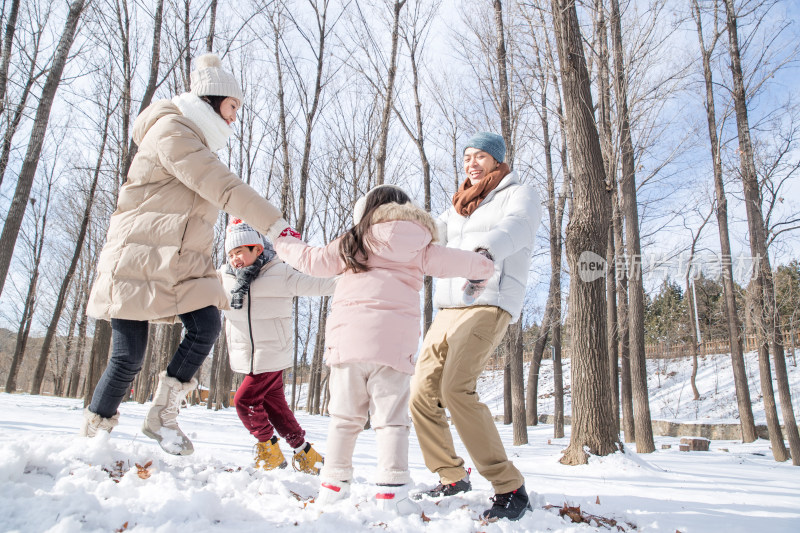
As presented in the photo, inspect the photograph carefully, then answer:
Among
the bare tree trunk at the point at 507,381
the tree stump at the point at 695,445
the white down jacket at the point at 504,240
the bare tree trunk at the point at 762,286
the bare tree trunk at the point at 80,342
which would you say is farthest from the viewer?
the bare tree trunk at the point at 80,342

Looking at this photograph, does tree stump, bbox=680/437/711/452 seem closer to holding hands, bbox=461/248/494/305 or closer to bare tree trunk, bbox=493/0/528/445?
bare tree trunk, bbox=493/0/528/445

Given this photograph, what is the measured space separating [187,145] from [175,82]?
10.9 m

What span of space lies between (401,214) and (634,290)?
10.1 meters

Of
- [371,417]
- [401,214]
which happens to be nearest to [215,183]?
[401,214]

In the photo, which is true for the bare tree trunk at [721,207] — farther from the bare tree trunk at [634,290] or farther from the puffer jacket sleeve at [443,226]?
the puffer jacket sleeve at [443,226]

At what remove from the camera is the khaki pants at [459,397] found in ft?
7.67

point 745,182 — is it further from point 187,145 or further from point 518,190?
point 187,145

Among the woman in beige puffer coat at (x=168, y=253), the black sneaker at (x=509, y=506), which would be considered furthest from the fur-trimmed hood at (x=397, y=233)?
the black sneaker at (x=509, y=506)

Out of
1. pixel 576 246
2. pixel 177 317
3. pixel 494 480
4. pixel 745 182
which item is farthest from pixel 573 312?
pixel 745 182

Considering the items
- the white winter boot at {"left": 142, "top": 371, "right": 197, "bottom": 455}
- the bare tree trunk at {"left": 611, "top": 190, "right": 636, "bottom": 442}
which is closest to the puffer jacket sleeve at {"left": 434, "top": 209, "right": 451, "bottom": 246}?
the white winter boot at {"left": 142, "top": 371, "right": 197, "bottom": 455}

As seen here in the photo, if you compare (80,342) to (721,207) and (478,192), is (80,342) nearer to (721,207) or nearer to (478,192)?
(478,192)

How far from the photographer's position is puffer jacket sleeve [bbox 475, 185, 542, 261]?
246 centimetres

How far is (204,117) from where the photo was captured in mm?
2668

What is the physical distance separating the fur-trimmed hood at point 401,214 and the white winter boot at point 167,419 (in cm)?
140
